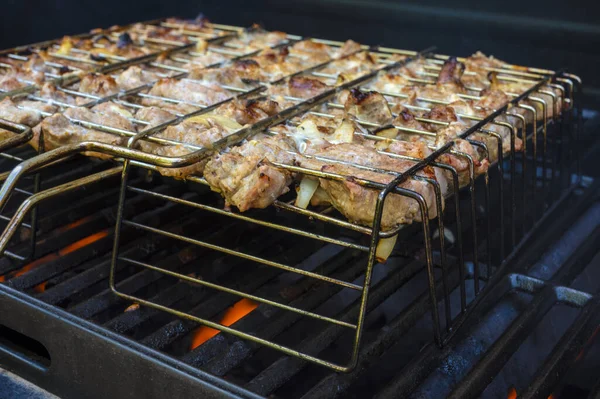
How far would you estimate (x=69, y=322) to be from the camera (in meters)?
2.35

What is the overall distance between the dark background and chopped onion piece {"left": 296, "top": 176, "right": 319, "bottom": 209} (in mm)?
2413

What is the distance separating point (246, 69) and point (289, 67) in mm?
238

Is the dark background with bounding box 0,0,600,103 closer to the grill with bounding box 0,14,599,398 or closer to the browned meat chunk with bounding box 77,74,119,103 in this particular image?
the grill with bounding box 0,14,599,398

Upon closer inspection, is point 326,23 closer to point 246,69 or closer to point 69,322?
point 246,69

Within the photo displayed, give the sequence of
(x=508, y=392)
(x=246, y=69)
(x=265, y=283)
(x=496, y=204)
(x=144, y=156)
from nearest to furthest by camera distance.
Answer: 1. (x=144, y=156)
2. (x=508, y=392)
3. (x=265, y=283)
4. (x=246, y=69)
5. (x=496, y=204)

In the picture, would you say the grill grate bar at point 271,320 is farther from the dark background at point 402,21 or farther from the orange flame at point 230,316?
the dark background at point 402,21

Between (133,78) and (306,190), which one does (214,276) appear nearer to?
(306,190)

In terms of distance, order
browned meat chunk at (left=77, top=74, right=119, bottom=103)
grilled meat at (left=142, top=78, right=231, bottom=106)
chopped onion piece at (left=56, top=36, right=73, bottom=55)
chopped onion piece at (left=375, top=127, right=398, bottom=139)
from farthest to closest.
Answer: chopped onion piece at (left=56, top=36, right=73, bottom=55) < browned meat chunk at (left=77, top=74, right=119, bottom=103) < grilled meat at (left=142, top=78, right=231, bottom=106) < chopped onion piece at (left=375, top=127, right=398, bottom=139)

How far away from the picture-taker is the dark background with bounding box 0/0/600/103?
4180 mm

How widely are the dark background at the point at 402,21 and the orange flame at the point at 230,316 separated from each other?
235 cm

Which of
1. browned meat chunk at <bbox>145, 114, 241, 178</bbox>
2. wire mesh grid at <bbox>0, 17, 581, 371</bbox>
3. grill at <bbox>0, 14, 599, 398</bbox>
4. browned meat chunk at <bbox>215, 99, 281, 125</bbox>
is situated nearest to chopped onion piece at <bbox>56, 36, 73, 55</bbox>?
grill at <bbox>0, 14, 599, 398</bbox>

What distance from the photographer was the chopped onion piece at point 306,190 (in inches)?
95.0

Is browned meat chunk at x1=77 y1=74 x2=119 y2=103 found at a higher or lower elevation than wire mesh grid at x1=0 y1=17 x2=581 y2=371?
higher

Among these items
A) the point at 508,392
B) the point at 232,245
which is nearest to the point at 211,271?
the point at 232,245
